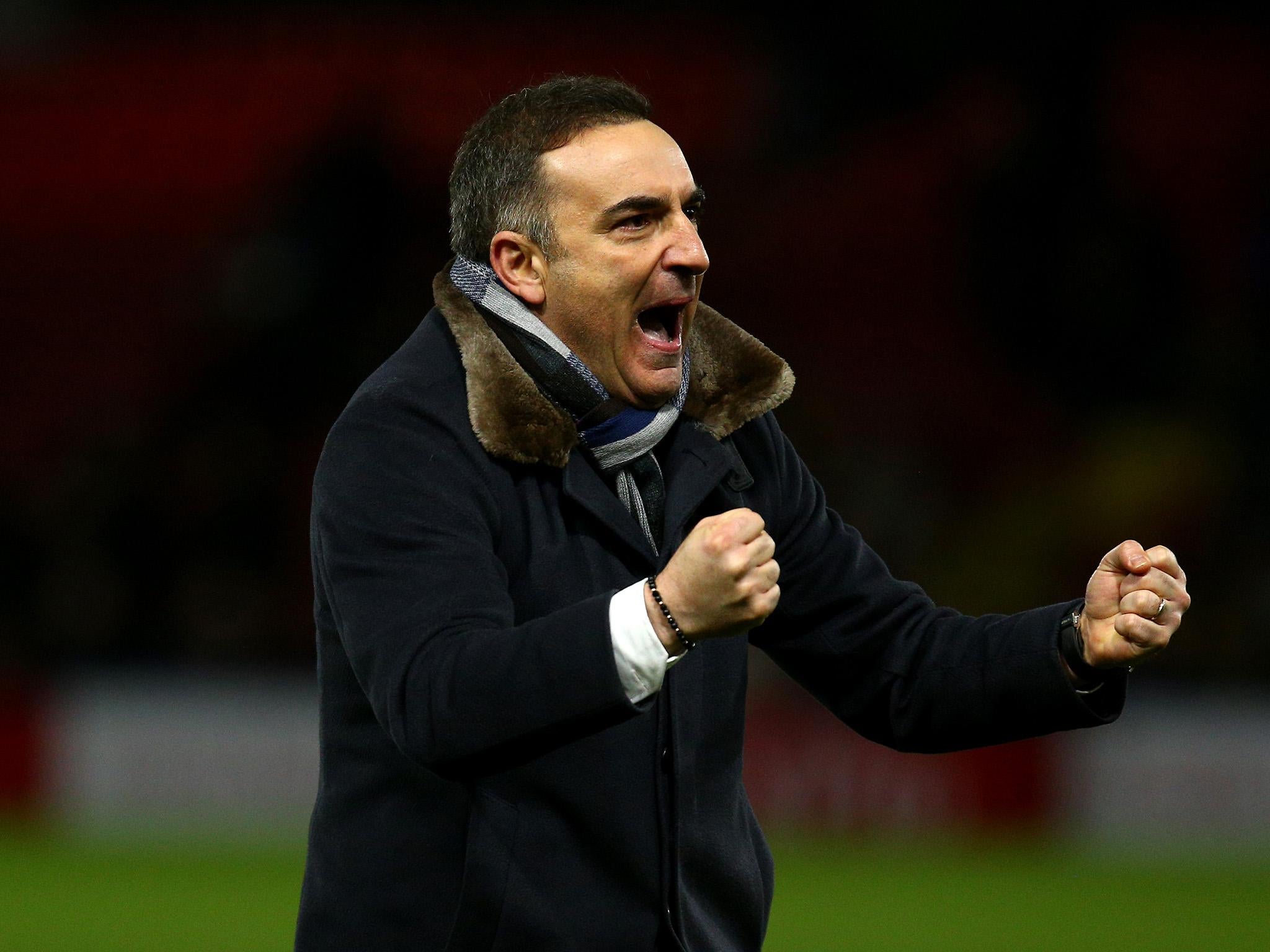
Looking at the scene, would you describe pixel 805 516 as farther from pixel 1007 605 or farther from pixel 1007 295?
pixel 1007 295

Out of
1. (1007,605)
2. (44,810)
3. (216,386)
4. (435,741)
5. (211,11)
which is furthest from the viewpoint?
(211,11)

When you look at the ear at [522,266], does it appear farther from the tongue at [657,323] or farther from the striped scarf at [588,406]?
the tongue at [657,323]

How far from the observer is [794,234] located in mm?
12734

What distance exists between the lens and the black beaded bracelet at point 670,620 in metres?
2.51

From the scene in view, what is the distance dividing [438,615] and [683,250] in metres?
0.71

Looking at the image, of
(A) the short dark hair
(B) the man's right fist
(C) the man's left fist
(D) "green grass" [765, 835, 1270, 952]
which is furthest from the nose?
(D) "green grass" [765, 835, 1270, 952]

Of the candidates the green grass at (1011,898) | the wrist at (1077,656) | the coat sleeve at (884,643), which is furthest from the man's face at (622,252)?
the green grass at (1011,898)

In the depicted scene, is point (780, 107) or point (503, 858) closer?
point (503, 858)

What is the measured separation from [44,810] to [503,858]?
718 cm

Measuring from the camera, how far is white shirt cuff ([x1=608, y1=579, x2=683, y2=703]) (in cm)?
251

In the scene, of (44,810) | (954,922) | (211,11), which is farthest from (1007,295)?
(211,11)

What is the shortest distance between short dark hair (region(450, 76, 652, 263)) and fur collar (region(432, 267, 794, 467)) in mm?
117

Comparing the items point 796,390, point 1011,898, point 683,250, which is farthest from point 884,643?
point 796,390

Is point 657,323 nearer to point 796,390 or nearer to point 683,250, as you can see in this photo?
point 683,250
